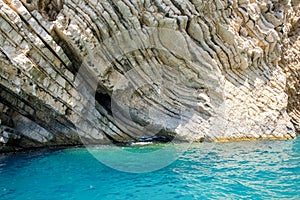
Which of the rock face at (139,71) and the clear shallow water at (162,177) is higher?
the rock face at (139,71)

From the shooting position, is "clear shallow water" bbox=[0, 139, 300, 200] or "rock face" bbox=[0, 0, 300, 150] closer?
"clear shallow water" bbox=[0, 139, 300, 200]

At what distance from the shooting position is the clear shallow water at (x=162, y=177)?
6.59m

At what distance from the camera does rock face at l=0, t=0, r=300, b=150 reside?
11.1 metres

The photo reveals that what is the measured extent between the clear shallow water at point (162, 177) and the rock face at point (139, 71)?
215cm

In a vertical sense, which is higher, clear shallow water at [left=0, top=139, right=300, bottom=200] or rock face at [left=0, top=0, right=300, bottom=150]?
rock face at [left=0, top=0, right=300, bottom=150]

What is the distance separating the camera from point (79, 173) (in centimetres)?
846

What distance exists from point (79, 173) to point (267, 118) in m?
11.1

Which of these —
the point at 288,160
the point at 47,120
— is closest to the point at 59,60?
the point at 47,120

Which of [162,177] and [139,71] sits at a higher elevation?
[139,71]

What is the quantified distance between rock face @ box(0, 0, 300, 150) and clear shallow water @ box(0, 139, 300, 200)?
215cm

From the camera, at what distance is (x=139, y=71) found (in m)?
13.7

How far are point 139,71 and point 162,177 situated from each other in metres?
6.62

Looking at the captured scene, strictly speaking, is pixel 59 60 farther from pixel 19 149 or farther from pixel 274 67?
pixel 274 67

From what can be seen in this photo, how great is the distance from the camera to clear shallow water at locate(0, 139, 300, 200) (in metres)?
6.59
